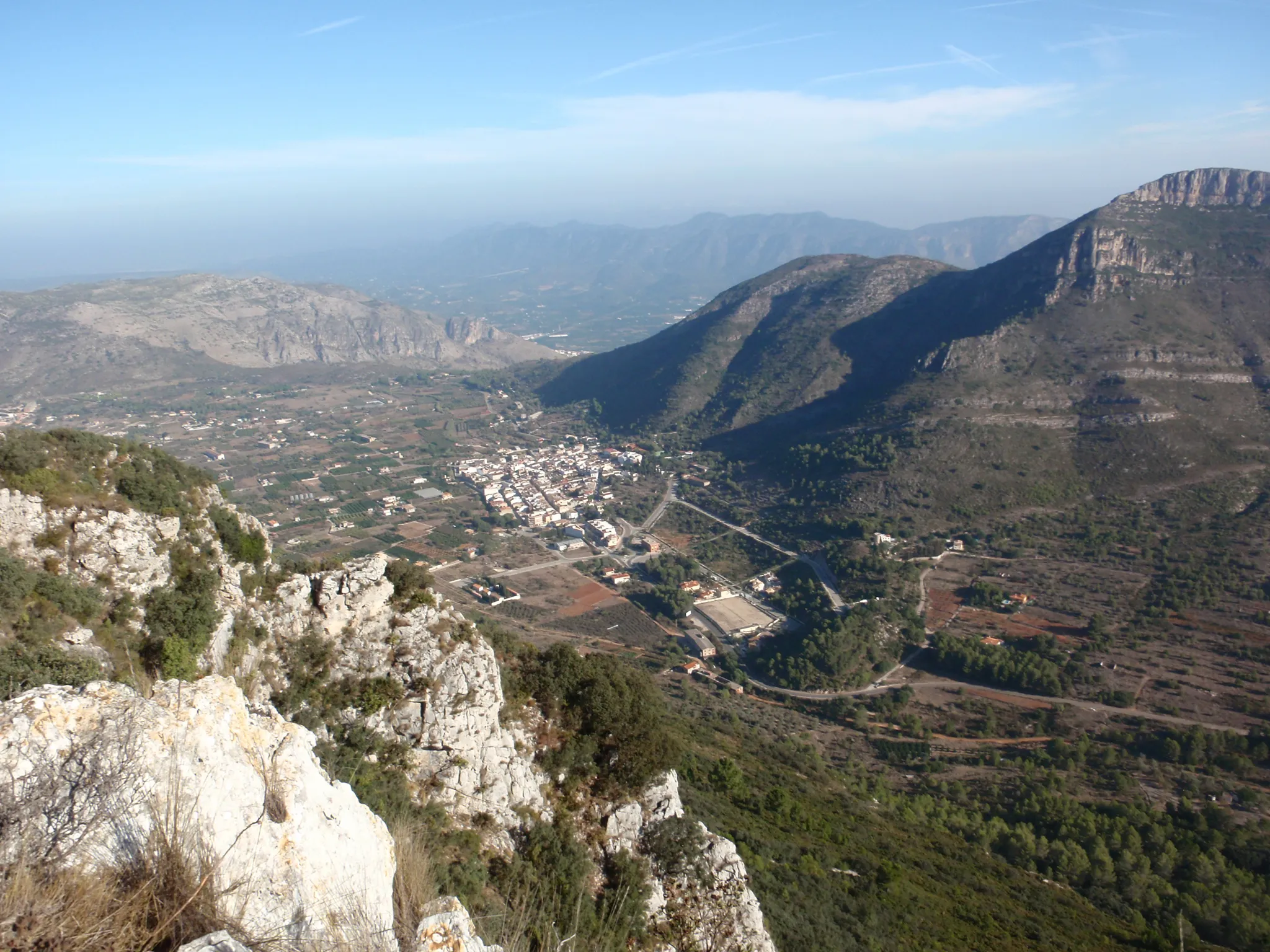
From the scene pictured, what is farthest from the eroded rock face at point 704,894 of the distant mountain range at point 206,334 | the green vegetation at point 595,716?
the distant mountain range at point 206,334

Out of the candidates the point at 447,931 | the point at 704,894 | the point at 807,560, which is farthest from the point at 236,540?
the point at 807,560

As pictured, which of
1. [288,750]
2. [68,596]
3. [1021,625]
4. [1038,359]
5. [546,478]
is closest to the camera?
[288,750]

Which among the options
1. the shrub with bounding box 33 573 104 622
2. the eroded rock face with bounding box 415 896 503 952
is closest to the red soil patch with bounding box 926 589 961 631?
the eroded rock face with bounding box 415 896 503 952

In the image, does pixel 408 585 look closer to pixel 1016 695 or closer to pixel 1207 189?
pixel 1016 695

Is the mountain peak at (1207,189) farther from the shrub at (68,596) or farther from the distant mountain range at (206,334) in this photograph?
the distant mountain range at (206,334)

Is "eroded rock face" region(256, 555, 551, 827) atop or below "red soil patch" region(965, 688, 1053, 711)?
atop

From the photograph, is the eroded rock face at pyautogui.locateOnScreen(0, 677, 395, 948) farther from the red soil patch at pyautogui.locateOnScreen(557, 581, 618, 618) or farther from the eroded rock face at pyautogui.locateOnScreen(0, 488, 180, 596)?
the red soil patch at pyautogui.locateOnScreen(557, 581, 618, 618)
